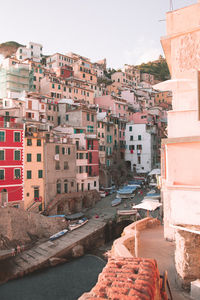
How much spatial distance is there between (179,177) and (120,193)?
36.3 m

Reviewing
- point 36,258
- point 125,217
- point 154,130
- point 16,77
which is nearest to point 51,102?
point 16,77

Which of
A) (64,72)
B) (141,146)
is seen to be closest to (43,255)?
(141,146)

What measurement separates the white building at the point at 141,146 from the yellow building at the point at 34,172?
28.5m

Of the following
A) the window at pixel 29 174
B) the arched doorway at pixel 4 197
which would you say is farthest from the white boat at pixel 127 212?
the arched doorway at pixel 4 197

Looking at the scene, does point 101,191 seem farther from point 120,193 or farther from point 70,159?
point 70,159

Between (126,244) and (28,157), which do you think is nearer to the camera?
(126,244)

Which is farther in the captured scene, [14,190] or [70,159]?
[70,159]

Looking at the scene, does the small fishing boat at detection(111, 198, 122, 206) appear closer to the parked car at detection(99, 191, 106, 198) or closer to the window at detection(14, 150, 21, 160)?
the parked car at detection(99, 191, 106, 198)

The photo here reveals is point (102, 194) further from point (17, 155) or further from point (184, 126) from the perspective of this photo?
point (184, 126)

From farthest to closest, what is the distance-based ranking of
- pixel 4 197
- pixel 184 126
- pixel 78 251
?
pixel 4 197 → pixel 78 251 → pixel 184 126

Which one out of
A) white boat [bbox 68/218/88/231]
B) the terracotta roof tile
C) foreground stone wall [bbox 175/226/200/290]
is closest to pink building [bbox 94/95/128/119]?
white boat [bbox 68/218/88/231]

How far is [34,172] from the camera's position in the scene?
3653 centimetres

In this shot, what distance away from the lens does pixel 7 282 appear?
24625 mm

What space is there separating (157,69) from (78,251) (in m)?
107
